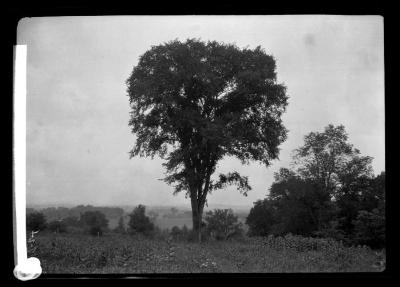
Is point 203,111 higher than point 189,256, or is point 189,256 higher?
point 203,111

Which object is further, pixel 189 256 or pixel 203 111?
pixel 203 111

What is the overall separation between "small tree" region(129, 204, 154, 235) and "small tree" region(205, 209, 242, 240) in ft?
5.61

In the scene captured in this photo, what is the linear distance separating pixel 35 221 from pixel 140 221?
274 centimetres

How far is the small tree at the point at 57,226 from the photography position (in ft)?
37.1

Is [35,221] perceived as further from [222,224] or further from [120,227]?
[222,224]

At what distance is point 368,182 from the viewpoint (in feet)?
37.8

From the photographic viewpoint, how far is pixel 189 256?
11062mm

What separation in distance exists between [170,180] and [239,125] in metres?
2.66

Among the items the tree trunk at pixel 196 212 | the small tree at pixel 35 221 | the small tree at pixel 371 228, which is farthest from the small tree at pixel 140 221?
the small tree at pixel 371 228

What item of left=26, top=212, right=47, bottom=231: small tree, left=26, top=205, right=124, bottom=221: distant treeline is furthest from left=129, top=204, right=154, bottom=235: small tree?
left=26, top=212, right=47, bottom=231: small tree

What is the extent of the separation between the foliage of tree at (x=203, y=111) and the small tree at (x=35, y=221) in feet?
9.92

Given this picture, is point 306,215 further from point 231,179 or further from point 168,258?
point 168,258

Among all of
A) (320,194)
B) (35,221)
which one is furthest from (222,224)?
(35,221)

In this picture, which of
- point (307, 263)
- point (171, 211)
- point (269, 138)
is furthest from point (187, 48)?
point (307, 263)
